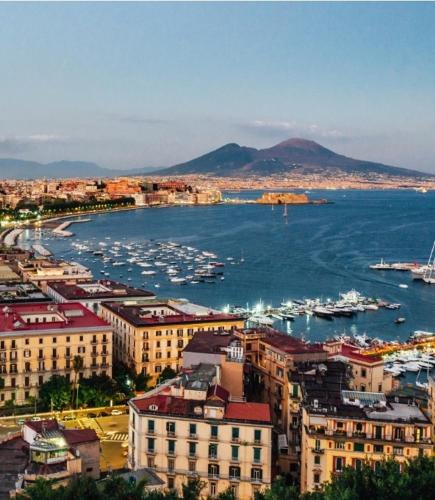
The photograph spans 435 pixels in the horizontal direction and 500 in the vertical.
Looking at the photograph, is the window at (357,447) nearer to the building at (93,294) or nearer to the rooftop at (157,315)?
the rooftop at (157,315)

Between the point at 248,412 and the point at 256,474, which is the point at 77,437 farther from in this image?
the point at 256,474

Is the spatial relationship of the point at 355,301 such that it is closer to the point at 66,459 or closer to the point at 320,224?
the point at 66,459

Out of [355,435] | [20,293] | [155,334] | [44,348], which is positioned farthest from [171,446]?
[20,293]

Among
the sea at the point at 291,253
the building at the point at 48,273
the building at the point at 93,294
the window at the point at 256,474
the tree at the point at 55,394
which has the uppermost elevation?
the building at the point at 93,294

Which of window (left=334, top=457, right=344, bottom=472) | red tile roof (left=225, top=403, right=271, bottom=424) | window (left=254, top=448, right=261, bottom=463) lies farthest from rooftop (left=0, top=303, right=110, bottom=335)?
window (left=334, top=457, right=344, bottom=472)

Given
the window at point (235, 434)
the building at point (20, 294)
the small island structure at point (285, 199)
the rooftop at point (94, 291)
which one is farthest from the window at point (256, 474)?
the small island structure at point (285, 199)

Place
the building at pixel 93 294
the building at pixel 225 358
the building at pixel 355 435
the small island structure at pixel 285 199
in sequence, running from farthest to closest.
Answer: the small island structure at pixel 285 199 → the building at pixel 93 294 → the building at pixel 225 358 → the building at pixel 355 435
